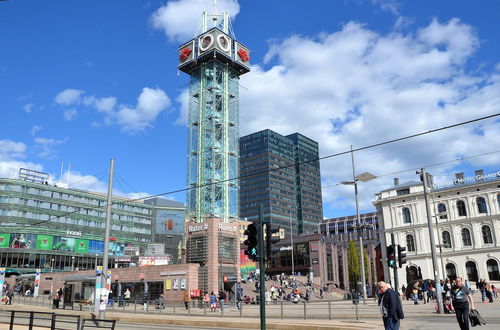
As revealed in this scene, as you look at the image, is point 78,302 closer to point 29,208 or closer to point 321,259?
point 321,259

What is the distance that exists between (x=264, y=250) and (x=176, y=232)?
104287mm

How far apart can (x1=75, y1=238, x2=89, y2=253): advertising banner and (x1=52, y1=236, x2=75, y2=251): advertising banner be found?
935mm

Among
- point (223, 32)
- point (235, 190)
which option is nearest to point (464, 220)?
Result: point (235, 190)

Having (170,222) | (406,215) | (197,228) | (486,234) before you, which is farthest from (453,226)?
(170,222)

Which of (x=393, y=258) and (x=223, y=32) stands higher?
(x=223, y=32)

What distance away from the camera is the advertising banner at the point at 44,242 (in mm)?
91875

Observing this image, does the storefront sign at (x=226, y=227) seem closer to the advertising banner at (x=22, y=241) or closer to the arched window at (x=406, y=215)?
the arched window at (x=406, y=215)

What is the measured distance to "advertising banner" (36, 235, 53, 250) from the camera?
3617 inches

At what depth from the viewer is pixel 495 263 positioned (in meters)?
60.1

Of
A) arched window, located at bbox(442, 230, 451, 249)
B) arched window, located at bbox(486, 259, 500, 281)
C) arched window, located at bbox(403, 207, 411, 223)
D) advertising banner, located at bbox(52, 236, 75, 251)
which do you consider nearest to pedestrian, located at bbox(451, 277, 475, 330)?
arched window, located at bbox(486, 259, 500, 281)

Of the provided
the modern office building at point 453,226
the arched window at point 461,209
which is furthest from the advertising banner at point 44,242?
the arched window at point 461,209

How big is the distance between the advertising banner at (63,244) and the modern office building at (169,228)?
72.3ft

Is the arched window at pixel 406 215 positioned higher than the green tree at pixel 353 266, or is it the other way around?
the arched window at pixel 406 215

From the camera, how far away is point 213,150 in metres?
62.7
